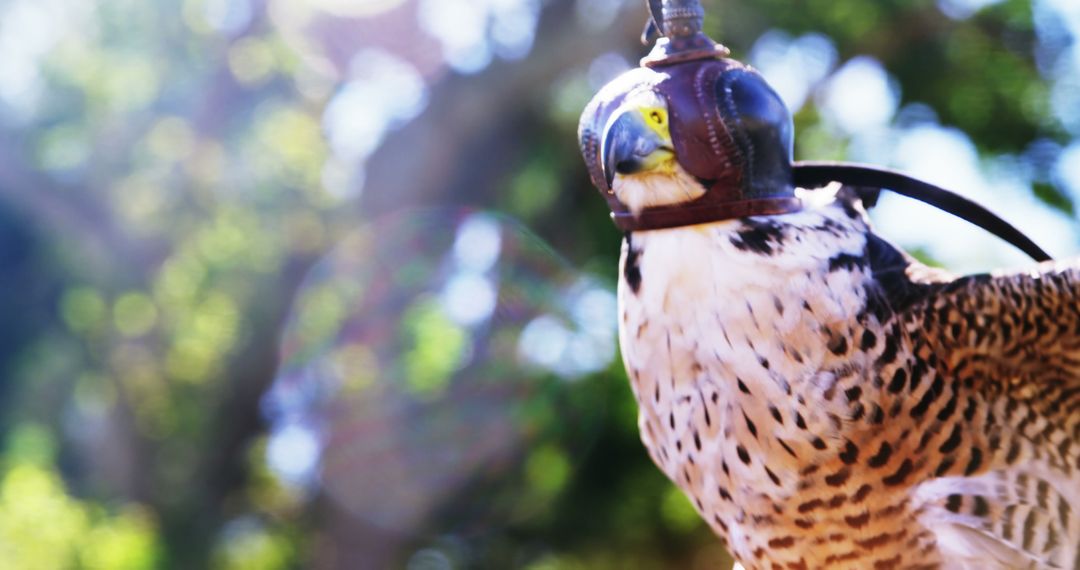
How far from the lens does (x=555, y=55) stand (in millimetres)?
5730

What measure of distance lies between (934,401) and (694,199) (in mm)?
377

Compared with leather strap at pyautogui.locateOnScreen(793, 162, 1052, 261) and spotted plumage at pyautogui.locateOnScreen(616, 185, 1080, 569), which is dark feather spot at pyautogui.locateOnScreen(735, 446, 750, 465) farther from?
leather strap at pyautogui.locateOnScreen(793, 162, 1052, 261)

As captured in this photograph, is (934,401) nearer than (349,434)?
Yes

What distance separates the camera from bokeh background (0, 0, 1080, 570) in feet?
15.5

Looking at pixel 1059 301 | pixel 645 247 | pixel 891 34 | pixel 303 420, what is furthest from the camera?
pixel 303 420

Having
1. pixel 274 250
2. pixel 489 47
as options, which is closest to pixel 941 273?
pixel 489 47

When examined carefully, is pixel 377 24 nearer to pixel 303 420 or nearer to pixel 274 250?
pixel 274 250

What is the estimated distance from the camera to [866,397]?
144 cm

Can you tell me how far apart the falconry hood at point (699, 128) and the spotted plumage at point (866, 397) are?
1.1 inches

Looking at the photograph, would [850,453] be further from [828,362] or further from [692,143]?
[692,143]

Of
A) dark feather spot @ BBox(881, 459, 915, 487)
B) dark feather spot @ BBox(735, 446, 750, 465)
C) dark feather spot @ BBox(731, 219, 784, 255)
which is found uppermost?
dark feather spot @ BBox(731, 219, 784, 255)

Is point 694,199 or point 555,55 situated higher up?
point 555,55

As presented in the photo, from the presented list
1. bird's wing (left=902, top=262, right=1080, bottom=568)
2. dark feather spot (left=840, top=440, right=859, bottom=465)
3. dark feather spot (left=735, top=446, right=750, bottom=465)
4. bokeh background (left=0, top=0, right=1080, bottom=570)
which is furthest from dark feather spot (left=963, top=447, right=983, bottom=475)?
bokeh background (left=0, top=0, right=1080, bottom=570)

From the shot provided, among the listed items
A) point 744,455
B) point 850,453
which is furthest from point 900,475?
point 744,455
